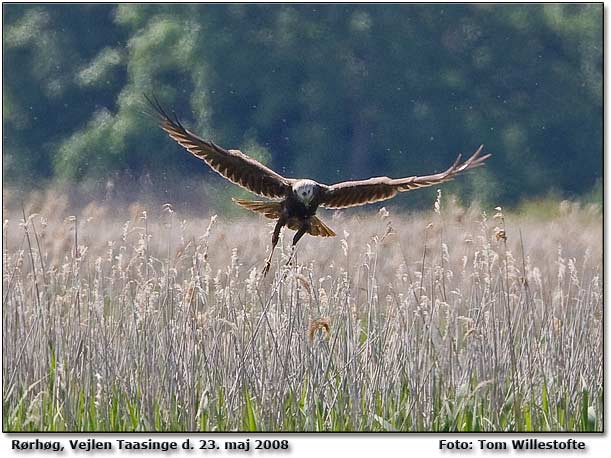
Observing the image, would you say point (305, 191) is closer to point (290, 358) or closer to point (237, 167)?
point (237, 167)

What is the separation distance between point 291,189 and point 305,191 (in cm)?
18

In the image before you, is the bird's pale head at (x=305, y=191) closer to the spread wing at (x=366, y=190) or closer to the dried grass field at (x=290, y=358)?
the spread wing at (x=366, y=190)

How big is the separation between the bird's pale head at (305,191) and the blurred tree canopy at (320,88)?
8.63m

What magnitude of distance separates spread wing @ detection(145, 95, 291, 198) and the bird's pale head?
0.16 m

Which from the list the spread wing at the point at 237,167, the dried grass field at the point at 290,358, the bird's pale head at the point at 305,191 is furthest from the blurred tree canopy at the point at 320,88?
the dried grass field at the point at 290,358

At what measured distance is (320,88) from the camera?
16.4 m

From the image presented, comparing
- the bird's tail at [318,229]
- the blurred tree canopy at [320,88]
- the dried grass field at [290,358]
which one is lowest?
the dried grass field at [290,358]

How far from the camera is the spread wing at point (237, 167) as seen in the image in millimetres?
5785

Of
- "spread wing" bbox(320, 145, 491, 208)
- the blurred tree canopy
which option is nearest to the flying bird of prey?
"spread wing" bbox(320, 145, 491, 208)

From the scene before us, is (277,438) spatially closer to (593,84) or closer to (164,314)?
(164,314)

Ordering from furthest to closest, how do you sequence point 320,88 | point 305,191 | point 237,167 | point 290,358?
point 320,88 < point 237,167 < point 305,191 < point 290,358

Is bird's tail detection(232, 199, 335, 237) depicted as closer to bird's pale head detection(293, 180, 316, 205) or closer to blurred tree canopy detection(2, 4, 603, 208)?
bird's pale head detection(293, 180, 316, 205)

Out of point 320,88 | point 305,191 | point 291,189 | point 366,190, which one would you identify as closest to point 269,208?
point 291,189

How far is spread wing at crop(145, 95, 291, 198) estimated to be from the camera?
579 cm
